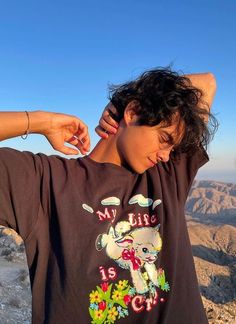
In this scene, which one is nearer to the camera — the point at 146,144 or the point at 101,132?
the point at 146,144

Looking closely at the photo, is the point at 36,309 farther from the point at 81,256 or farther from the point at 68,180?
the point at 68,180

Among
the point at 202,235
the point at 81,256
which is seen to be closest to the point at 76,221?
the point at 81,256

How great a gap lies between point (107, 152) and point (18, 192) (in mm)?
579

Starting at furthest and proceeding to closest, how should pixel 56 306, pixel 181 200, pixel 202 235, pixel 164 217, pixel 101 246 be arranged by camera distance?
pixel 202 235, pixel 181 200, pixel 164 217, pixel 101 246, pixel 56 306

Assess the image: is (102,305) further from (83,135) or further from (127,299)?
(83,135)

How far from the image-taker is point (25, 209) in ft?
5.75

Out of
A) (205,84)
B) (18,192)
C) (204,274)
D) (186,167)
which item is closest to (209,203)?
(204,274)

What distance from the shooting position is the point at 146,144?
2068 mm

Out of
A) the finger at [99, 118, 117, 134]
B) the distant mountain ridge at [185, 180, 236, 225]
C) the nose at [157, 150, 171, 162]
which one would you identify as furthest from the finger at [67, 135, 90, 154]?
the distant mountain ridge at [185, 180, 236, 225]

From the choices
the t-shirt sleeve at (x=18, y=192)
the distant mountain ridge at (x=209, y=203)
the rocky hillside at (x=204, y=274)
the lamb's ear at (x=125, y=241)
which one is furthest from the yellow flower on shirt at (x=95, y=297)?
the distant mountain ridge at (x=209, y=203)

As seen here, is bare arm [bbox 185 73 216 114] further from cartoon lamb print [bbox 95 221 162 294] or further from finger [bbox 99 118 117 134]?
cartoon lamb print [bbox 95 221 162 294]

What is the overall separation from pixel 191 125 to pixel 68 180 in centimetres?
71

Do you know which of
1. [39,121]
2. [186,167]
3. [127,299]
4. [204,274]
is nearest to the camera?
[127,299]

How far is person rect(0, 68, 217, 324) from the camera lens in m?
1.77
